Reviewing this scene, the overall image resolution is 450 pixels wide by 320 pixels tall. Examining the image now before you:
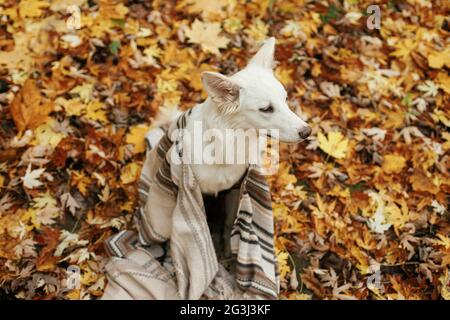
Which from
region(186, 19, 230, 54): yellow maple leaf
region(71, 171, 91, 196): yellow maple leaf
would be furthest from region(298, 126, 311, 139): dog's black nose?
region(186, 19, 230, 54): yellow maple leaf

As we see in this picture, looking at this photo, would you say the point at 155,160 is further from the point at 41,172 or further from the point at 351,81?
the point at 351,81

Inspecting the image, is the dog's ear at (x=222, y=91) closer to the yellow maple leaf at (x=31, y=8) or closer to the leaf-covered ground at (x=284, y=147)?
the leaf-covered ground at (x=284, y=147)

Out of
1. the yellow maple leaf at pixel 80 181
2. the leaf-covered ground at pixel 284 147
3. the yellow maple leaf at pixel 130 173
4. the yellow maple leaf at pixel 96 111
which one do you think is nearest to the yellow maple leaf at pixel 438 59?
the leaf-covered ground at pixel 284 147

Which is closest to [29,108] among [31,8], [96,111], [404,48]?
[96,111]

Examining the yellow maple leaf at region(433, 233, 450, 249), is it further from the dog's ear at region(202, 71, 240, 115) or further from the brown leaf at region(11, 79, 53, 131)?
the brown leaf at region(11, 79, 53, 131)

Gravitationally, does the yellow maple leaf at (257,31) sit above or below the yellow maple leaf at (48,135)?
above

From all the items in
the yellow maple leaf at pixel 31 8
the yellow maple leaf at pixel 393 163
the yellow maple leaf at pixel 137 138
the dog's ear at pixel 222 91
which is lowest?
the yellow maple leaf at pixel 393 163

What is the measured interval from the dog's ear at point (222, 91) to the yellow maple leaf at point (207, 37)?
2001 mm

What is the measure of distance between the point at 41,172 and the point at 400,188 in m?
2.56

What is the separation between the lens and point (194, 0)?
4.18m

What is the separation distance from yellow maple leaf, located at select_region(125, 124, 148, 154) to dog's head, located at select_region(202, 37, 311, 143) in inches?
51.3

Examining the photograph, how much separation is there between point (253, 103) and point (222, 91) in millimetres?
154

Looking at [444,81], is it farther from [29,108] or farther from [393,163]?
[29,108]

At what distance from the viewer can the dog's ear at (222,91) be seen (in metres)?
1.88
